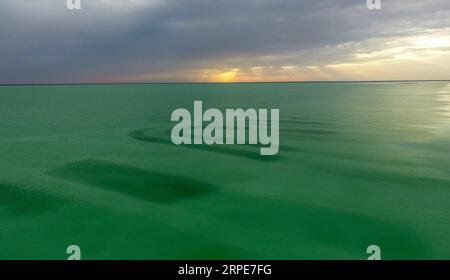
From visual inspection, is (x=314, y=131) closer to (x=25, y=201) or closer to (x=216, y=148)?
(x=216, y=148)

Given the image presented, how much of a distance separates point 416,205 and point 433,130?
56.0ft

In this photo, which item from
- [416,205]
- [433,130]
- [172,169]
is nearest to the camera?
[416,205]

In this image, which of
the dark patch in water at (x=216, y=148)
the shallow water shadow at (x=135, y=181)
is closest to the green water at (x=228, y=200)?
the shallow water shadow at (x=135, y=181)

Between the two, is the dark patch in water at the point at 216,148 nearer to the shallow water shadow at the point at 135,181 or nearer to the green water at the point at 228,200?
the green water at the point at 228,200

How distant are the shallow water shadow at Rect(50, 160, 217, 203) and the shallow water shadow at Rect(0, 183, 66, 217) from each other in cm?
185

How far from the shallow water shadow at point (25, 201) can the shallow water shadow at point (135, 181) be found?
1.85m

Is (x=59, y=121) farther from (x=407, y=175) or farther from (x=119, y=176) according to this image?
(x=407, y=175)

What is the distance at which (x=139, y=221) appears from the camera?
37.9 ft

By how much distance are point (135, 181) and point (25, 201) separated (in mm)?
4112

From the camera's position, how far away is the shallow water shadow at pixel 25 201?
1258cm

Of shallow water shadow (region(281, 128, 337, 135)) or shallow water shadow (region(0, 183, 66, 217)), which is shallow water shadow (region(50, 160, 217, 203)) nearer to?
shallow water shadow (region(0, 183, 66, 217))

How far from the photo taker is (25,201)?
13.7 meters
